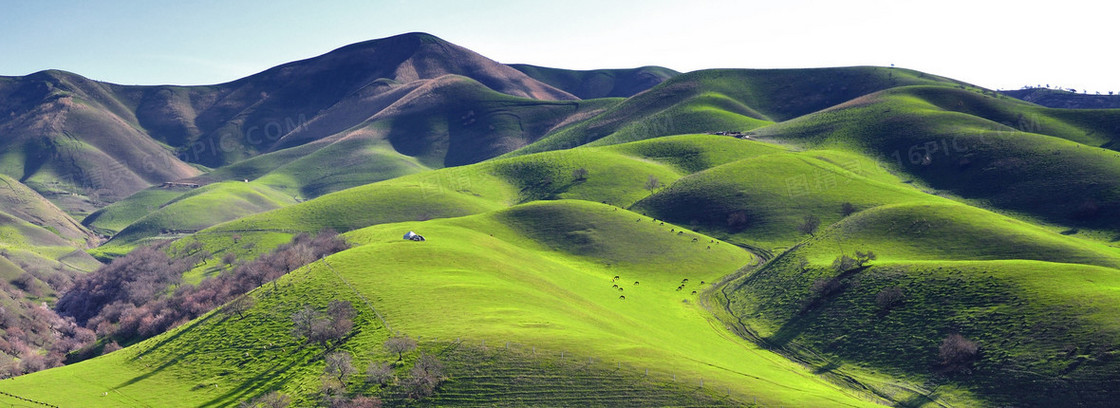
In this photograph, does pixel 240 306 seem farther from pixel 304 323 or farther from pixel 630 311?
pixel 630 311

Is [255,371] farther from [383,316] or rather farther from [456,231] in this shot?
[456,231]

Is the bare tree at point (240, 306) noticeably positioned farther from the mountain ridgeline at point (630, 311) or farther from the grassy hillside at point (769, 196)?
the grassy hillside at point (769, 196)

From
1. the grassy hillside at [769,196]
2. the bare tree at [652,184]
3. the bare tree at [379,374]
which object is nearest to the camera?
the bare tree at [379,374]

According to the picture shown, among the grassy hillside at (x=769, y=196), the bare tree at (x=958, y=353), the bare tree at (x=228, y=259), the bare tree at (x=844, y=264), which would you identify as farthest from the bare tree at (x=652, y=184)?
the bare tree at (x=958, y=353)

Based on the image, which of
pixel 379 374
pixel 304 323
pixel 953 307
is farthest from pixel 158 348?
pixel 953 307

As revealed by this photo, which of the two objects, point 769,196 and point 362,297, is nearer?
point 362,297
